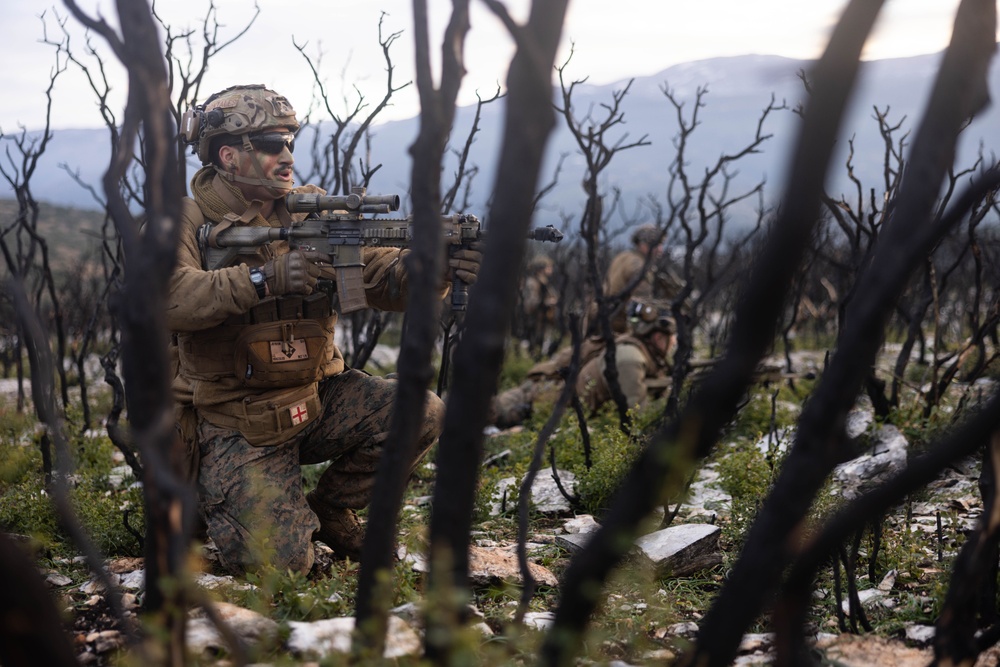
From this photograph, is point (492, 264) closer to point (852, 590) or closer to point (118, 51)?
point (118, 51)

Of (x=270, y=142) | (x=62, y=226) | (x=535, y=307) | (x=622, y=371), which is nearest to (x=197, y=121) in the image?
(x=270, y=142)

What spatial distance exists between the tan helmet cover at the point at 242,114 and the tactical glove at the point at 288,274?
1.93 ft

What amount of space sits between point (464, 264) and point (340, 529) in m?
1.11

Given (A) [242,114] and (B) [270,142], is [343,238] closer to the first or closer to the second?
(B) [270,142]

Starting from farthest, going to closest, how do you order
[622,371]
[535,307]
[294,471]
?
[535,307] → [622,371] → [294,471]

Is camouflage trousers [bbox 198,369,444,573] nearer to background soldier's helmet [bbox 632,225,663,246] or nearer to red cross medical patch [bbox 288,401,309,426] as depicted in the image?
red cross medical patch [bbox 288,401,309,426]

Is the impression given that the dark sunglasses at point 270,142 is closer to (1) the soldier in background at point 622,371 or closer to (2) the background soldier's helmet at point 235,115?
(2) the background soldier's helmet at point 235,115

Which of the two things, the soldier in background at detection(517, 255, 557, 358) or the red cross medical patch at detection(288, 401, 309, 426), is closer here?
the red cross medical patch at detection(288, 401, 309, 426)

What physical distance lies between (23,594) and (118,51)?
3.08ft

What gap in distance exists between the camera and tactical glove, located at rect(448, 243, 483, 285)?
3.11 metres

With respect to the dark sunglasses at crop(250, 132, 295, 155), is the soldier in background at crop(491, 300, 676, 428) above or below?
below

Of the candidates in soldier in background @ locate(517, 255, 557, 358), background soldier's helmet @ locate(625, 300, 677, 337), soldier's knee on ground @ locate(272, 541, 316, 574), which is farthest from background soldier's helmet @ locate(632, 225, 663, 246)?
soldier's knee on ground @ locate(272, 541, 316, 574)

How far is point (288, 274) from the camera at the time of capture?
2969mm

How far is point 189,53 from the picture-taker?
16.1ft
